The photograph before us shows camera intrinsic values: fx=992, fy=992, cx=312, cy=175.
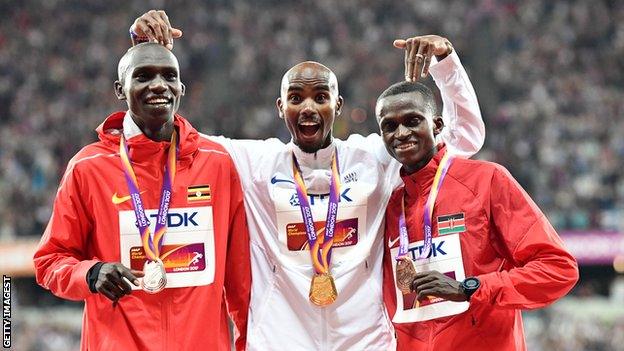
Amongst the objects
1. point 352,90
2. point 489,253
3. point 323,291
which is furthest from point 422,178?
point 352,90

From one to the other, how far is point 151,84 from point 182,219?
2.01ft

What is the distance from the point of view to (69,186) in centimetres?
431

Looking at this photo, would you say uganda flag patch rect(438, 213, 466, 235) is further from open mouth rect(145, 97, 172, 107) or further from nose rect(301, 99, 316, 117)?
open mouth rect(145, 97, 172, 107)

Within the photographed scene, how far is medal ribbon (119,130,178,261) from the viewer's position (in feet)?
13.9

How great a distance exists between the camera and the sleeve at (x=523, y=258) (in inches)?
163

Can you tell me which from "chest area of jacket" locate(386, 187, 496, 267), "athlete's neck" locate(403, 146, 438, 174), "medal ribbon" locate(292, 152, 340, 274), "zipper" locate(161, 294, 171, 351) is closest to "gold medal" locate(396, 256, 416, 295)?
"chest area of jacket" locate(386, 187, 496, 267)

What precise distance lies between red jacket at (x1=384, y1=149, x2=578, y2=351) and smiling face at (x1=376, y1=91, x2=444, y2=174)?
0.08 metres

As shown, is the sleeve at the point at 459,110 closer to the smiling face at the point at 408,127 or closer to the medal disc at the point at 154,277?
the smiling face at the point at 408,127

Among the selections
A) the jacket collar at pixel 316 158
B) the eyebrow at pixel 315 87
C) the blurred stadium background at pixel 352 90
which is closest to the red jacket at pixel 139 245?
the jacket collar at pixel 316 158

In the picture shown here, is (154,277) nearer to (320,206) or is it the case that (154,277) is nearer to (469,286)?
(320,206)

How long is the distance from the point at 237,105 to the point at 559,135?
19.6ft

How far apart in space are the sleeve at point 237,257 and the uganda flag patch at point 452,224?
90cm

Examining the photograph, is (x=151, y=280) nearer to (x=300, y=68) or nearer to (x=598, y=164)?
(x=300, y=68)

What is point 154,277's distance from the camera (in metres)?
4.14
